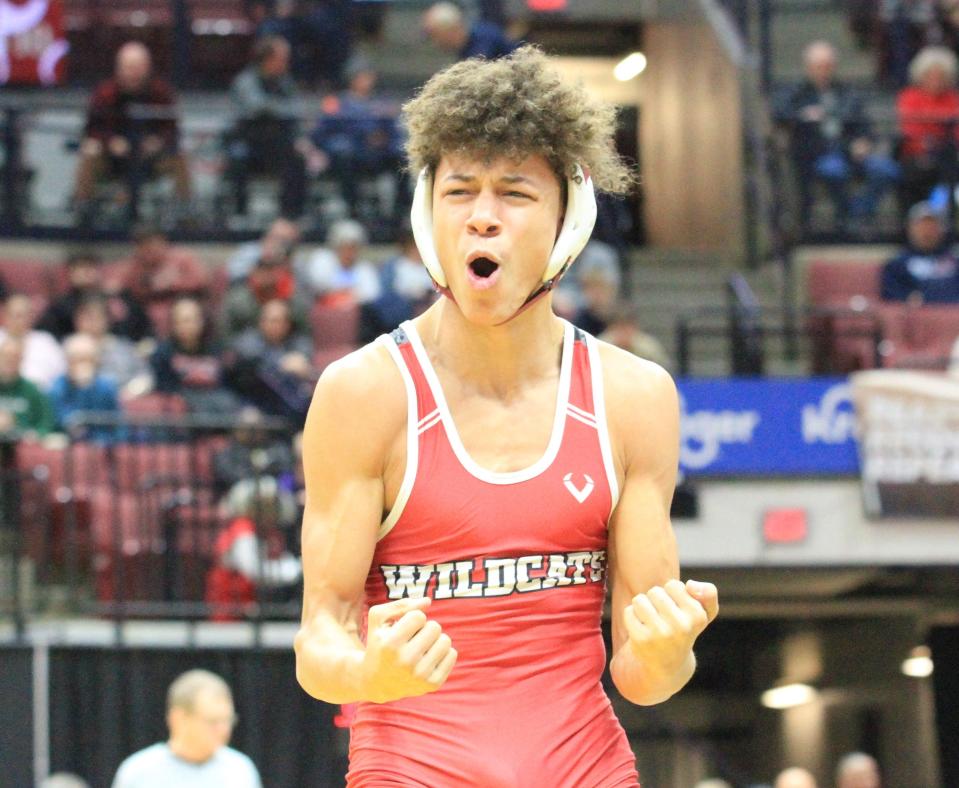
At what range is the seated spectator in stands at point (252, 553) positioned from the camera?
1008 centimetres

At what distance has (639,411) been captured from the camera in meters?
3.87

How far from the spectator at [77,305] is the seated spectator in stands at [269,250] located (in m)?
0.66

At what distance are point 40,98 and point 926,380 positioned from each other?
27.9ft

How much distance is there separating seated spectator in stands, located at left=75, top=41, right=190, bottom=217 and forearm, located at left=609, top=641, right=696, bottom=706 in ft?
35.8

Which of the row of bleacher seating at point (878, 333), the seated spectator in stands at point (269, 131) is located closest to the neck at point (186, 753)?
the row of bleacher seating at point (878, 333)

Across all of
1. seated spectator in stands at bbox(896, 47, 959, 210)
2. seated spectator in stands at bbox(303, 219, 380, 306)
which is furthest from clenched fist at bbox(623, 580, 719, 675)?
seated spectator in stands at bbox(896, 47, 959, 210)

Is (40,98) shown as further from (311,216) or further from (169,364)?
(169,364)

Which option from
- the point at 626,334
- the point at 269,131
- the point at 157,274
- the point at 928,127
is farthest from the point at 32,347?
the point at 928,127

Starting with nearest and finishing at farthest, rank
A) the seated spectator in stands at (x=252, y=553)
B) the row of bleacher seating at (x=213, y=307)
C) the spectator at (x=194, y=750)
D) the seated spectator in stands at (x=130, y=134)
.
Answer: the spectator at (x=194, y=750) < the seated spectator in stands at (x=252, y=553) < the row of bleacher seating at (x=213, y=307) < the seated spectator in stands at (x=130, y=134)

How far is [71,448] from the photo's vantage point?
34.0ft

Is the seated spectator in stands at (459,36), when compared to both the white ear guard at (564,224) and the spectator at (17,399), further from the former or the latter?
the white ear guard at (564,224)

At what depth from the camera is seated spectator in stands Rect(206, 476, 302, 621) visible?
33.1 ft

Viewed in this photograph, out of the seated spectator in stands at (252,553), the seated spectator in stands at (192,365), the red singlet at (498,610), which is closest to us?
the red singlet at (498,610)

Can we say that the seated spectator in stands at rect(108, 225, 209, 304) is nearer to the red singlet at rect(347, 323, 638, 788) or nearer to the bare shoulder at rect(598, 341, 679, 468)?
the bare shoulder at rect(598, 341, 679, 468)
